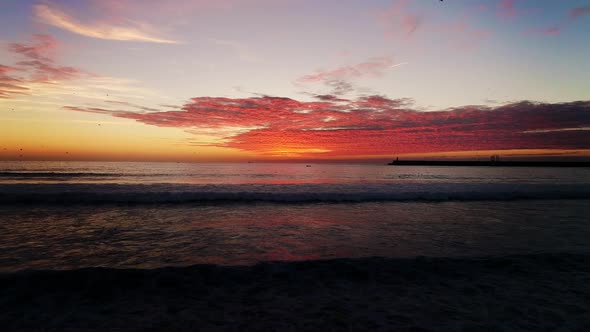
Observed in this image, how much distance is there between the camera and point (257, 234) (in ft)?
34.1

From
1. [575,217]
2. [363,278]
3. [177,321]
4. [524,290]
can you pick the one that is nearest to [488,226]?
[575,217]

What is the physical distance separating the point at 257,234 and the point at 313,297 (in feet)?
17.9

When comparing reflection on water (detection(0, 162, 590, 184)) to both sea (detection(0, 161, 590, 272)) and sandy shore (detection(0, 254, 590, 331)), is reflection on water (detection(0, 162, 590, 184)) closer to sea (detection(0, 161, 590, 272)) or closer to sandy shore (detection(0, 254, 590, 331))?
sea (detection(0, 161, 590, 272))

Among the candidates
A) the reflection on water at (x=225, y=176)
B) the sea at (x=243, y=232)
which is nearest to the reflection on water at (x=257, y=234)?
the sea at (x=243, y=232)

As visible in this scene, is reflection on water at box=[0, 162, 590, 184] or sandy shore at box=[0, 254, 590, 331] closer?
sandy shore at box=[0, 254, 590, 331]

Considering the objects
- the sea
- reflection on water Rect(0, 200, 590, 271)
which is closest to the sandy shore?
the sea

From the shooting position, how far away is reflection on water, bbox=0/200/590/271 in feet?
25.4

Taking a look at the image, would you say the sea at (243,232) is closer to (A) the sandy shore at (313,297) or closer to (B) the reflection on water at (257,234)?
(B) the reflection on water at (257,234)

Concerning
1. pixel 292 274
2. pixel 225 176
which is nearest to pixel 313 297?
pixel 292 274

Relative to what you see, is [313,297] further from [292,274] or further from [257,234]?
[257,234]

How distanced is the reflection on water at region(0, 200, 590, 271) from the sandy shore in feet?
3.28

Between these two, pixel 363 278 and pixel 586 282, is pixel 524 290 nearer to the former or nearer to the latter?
pixel 586 282

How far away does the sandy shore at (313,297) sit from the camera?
4.29 meters

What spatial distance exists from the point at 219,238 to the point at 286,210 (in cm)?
723
